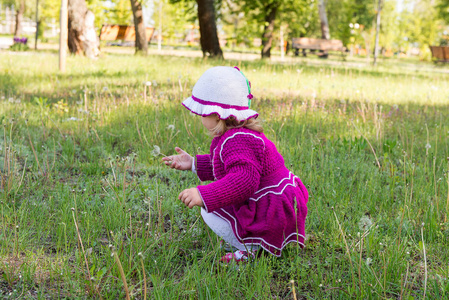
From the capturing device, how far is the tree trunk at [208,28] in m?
13.5

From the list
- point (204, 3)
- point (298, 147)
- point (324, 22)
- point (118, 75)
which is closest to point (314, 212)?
→ point (298, 147)

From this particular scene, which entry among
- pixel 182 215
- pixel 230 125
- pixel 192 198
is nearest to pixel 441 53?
pixel 182 215

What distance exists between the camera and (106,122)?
15.4 feet

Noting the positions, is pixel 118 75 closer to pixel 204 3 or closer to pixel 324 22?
pixel 204 3

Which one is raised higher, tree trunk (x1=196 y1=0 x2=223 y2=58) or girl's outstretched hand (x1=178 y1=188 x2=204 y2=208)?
tree trunk (x1=196 y1=0 x2=223 y2=58)

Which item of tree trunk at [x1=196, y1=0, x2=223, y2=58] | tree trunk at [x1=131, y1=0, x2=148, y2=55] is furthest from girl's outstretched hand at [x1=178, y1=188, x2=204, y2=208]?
tree trunk at [x1=131, y1=0, x2=148, y2=55]

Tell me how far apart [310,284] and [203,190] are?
0.69 meters

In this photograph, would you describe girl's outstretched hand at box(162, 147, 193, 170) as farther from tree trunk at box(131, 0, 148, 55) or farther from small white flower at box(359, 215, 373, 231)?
tree trunk at box(131, 0, 148, 55)

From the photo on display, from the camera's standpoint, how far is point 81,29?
12336mm

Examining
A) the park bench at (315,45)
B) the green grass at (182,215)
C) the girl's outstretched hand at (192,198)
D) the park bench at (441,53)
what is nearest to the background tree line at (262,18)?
the park bench at (315,45)

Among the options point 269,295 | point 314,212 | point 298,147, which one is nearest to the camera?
point 269,295

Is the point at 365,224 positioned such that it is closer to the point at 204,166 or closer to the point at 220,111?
the point at 204,166

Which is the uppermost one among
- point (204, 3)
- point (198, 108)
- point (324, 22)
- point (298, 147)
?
point (324, 22)

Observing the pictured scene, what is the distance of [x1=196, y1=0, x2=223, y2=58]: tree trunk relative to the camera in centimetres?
1348
